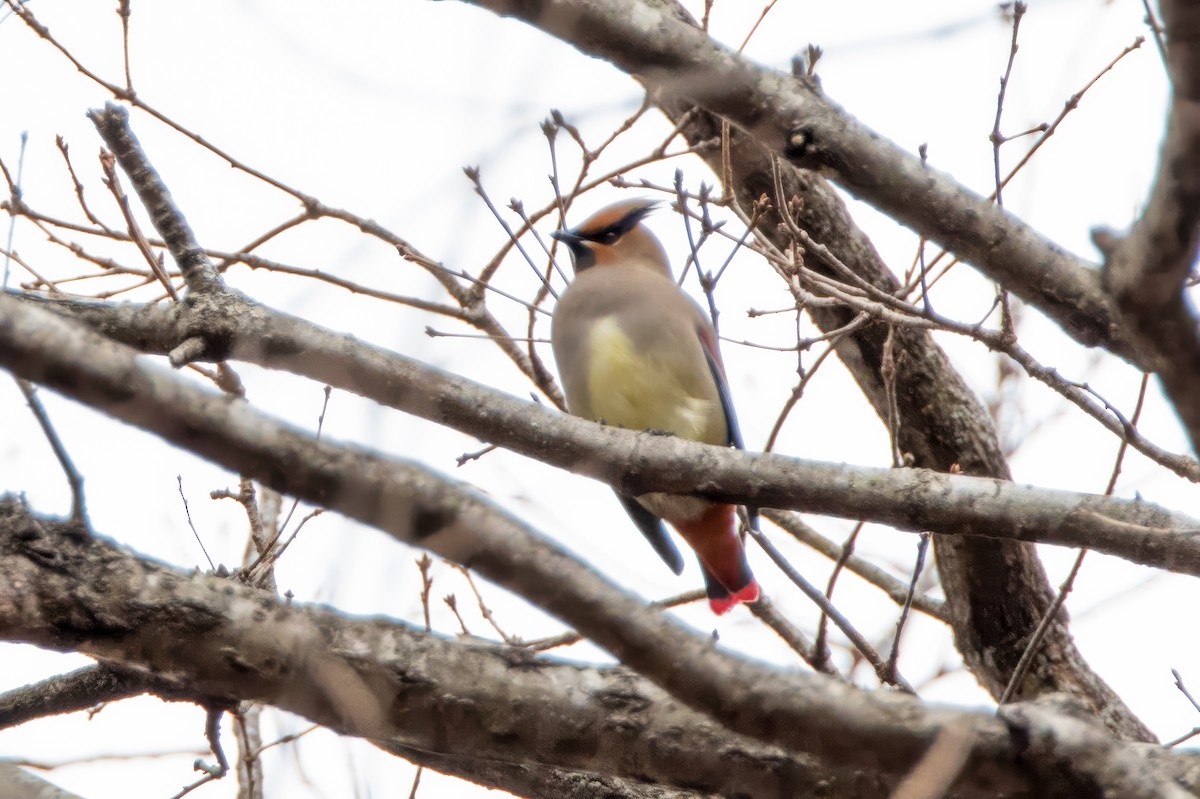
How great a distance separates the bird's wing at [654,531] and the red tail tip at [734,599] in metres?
0.45

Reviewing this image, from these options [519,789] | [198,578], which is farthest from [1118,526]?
[198,578]

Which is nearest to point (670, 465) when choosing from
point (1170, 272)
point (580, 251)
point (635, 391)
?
point (635, 391)

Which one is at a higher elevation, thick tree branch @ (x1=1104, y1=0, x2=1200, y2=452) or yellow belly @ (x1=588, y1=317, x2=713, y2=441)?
yellow belly @ (x1=588, y1=317, x2=713, y2=441)

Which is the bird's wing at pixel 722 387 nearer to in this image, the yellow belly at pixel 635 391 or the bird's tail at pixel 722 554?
the yellow belly at pixel 635 391

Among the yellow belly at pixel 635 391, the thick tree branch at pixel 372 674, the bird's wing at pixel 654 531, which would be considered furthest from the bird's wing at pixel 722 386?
the thick tree branch at pixel 372 674

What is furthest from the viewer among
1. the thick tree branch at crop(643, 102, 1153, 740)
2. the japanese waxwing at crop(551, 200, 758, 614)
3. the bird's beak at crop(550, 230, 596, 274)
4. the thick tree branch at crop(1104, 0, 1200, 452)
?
the bird's beak at crop(550, 230, 596, 274)

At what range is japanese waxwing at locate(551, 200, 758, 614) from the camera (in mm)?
5547

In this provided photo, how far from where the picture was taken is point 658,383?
222 inches

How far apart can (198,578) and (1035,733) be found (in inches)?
65.5

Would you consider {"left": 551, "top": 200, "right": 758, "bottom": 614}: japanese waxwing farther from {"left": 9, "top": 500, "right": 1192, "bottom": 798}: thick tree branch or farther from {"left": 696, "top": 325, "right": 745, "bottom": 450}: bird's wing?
{"left": 9, "top": 500, "right": 1192, "bottom": 798}: thick tree branch

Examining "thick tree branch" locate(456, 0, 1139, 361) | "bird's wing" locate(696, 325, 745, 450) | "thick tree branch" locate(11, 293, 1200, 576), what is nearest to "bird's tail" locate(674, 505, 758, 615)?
"bird's wing" locate(696, 325, 745, 450)

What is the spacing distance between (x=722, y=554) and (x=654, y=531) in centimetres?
52

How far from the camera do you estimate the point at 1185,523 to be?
3316 mm

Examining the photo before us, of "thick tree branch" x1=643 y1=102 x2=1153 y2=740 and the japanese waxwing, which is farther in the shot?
the japanese waxwing
